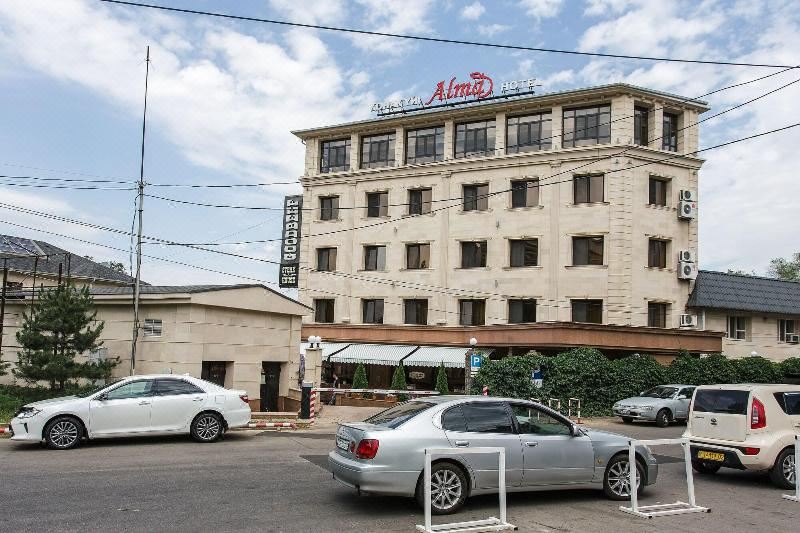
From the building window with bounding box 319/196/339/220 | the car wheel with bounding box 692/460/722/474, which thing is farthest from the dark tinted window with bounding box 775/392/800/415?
the building window with bounding box 319/196/339/220

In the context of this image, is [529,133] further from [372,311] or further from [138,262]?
[138,262]

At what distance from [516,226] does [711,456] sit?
86.8ft

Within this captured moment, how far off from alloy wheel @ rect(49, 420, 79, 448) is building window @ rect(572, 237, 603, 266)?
27.4 metres

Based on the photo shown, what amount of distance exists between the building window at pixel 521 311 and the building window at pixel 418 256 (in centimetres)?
554

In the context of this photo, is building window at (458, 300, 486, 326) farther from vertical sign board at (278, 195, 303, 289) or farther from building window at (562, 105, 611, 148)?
vertical sign board at (278, 195, 303, 289)

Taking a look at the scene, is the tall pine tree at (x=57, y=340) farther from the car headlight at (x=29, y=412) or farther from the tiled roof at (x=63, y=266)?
the tiled roof at (x=63, y=266)

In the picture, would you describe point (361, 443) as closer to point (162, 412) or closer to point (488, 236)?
point (162, 412)

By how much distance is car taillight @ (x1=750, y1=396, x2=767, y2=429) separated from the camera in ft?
38.4

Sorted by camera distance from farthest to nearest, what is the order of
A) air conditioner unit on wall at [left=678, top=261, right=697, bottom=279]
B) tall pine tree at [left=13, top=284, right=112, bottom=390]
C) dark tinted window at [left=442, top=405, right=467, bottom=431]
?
air conditioner unit on wall at [left=678, top=261, right=697, bottom=279]
tall pine tree at [left=13, top=284, right=112, bottom=390]
dark tinted window at [left=442, top=405, right=467, bottom=431]

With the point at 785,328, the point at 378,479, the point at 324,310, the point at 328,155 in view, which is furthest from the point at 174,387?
the point at 785,328

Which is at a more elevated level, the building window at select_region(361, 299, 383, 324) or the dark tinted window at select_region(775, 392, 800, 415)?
the building window at select_region(361, 299, 383, 324)

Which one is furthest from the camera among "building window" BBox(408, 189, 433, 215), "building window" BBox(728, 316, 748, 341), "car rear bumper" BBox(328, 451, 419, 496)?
"building window" BBox(408, 189, 433, 215)

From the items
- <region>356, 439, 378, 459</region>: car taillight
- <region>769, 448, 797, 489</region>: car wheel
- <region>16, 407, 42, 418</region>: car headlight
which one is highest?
<region>356, 439, 378, 459</region>: car taillight

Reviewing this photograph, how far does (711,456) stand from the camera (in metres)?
12.1
